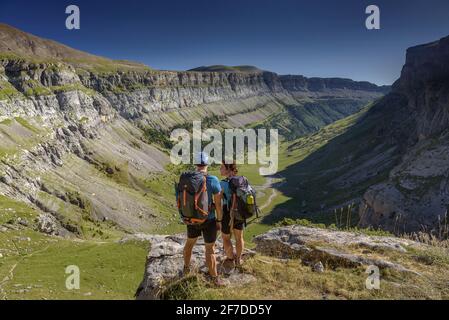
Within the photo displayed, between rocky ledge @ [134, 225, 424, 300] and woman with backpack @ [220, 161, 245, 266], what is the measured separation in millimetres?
662

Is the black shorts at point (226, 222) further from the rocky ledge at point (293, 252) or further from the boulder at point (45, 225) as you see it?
the boulder at point (45, 225)

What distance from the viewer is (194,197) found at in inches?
571

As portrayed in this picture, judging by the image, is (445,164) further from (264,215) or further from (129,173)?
(129,173)

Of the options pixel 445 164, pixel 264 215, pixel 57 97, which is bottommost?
pixel 264 215

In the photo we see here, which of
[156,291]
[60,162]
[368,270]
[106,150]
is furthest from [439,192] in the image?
[106,150]

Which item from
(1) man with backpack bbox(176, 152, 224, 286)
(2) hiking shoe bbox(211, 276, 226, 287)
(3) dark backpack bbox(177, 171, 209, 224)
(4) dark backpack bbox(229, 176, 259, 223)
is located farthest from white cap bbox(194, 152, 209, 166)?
(2) hiking shoe bbox(211, 276, 226, 287)

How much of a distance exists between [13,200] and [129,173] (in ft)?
229

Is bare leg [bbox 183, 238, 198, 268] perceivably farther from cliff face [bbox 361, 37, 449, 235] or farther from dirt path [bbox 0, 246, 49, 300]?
dirt path [bbox 0, 246, 49, 300]

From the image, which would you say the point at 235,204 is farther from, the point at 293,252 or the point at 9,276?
the point at 9,276

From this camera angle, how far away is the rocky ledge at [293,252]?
16.0 meters

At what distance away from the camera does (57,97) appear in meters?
149

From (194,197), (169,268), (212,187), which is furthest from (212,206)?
(169,268)
